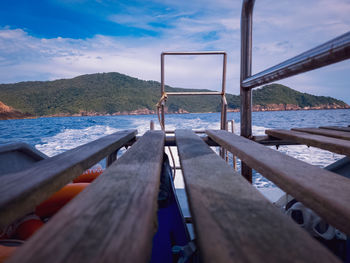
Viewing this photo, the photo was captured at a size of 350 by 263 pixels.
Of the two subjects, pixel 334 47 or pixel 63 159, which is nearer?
pixel 334 47

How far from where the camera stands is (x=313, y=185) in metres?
0.41

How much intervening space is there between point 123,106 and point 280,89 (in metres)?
30.4

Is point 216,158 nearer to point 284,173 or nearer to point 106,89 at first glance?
point 284,173

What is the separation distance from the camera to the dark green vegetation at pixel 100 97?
3978cm

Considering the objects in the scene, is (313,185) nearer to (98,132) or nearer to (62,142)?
(62,142)

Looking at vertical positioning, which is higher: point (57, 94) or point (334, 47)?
point (57, 94)

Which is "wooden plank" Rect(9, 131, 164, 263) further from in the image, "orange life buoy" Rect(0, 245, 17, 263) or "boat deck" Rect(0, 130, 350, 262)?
"orange life buoy" Rect(0, 245, 17, 263)

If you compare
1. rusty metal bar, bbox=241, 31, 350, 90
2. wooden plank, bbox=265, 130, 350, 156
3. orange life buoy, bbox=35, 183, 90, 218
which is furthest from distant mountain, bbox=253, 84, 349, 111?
orange life buoy, bbox=35, 183, 90, 218

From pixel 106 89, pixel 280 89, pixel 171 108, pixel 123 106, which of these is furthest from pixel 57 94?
pixel 280 89

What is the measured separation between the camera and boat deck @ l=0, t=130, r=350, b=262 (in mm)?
247

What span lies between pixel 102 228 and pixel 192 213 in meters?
0.13

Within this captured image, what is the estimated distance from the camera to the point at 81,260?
23 centimetres

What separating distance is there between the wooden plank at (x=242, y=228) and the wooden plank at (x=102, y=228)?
0.07m

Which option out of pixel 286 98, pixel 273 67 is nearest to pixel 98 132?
pixel 273 67
